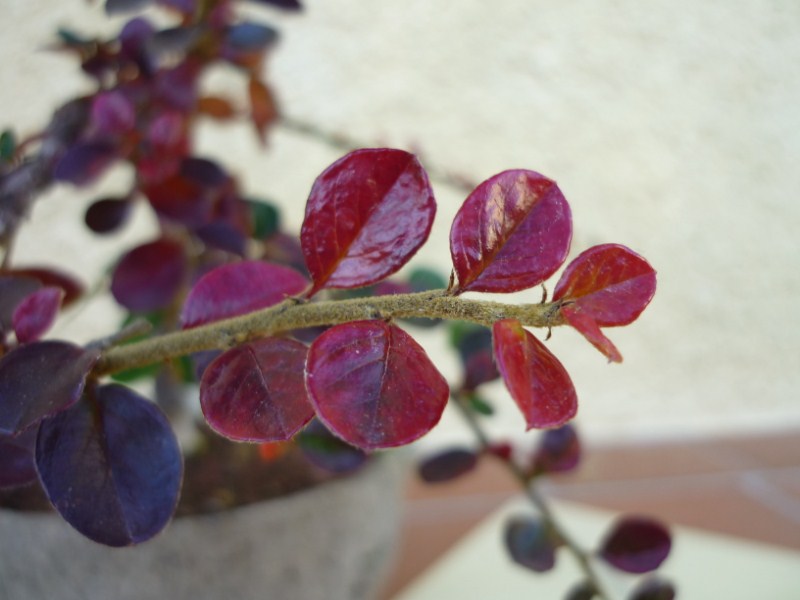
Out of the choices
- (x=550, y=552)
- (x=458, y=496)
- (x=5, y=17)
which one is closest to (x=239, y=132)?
(x=5, y=17)

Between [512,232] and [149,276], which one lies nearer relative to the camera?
[512,232]

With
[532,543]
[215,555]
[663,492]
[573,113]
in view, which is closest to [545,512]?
[532,543]

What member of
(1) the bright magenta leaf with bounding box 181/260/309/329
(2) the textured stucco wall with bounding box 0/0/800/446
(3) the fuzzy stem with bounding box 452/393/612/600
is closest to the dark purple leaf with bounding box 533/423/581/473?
(3) the fuzzy stem with bounding box 452/393/612/600

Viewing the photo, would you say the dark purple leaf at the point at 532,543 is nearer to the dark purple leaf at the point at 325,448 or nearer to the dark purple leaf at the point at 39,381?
the dark purple leaf at the point at 325,448

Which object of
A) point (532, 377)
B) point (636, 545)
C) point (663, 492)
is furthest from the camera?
point (663, 492)

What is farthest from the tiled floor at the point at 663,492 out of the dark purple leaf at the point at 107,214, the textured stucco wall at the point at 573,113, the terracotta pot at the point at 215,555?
the dark purple leaf at the point at 107,214

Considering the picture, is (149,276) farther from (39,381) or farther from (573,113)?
(573,113)
